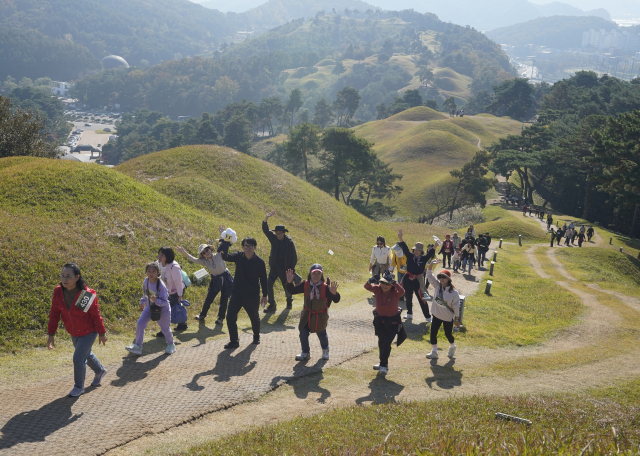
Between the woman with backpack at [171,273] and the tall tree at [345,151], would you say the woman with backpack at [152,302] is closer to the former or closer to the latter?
the woman with backpack at [171,273]

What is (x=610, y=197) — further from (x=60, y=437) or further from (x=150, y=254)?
(x=60, y=437)

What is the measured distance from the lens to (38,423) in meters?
6.56

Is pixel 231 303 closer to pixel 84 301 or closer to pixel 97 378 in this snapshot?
pixel 97 378

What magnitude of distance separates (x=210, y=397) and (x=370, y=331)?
5.82m

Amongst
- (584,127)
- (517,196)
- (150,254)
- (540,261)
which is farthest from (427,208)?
(150,254)

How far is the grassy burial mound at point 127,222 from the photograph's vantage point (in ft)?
37.9

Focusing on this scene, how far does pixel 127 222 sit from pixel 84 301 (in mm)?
9524

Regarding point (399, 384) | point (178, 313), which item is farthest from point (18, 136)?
point (399, 384)

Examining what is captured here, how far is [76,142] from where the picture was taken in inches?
6334

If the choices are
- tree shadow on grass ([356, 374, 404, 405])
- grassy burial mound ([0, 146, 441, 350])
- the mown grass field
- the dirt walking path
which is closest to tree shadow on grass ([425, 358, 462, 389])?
the dirt walking path

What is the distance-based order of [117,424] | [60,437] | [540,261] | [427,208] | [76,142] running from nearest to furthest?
[60,437] → [117,424] → [540,261] → [427,208] → [76,142]

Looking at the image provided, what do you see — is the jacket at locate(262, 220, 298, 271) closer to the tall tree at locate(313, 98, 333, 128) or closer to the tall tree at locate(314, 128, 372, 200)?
the tall tree at locate(314, 128, 372, 200)

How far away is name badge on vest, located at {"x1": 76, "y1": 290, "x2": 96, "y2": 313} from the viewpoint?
7.09m

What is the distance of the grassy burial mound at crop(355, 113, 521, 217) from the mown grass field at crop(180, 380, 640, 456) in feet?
186
